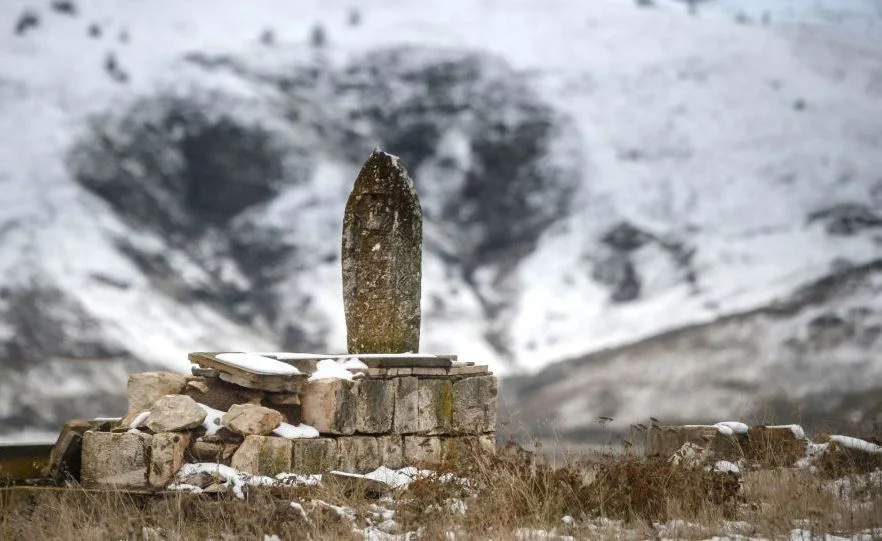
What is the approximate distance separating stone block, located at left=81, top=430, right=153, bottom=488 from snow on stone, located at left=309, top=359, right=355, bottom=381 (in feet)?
6.18

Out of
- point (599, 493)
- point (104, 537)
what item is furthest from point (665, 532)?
point (104, 537)

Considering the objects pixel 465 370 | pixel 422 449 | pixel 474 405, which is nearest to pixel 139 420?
pixel 422 449

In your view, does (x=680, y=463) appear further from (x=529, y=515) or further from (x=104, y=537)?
(x=104, y=537)

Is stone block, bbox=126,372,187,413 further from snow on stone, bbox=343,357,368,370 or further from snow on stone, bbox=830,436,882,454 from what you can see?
snow on stone, bbox=830,436,882,454

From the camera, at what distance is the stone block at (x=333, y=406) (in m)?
10.7

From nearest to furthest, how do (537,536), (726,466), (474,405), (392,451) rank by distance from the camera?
(537,536), (726,466), (392,451), (474,405)

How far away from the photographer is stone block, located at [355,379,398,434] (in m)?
10.9

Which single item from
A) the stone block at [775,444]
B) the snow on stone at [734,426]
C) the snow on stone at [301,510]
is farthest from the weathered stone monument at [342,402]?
the stone block at [775,444]

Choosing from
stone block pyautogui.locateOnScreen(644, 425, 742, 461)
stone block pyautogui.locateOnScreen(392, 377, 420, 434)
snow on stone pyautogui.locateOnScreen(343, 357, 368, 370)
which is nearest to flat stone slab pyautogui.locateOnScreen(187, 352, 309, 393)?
snow on stone pyautogui.locateOnScreen(343, 357, 368, 370)

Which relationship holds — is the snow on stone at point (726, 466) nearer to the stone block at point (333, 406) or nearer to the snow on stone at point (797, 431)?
the snow on stone at point (797, 431)

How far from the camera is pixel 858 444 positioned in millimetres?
11344

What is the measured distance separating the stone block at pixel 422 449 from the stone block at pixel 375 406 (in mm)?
315

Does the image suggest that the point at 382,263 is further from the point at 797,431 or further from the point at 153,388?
the point at 797,431

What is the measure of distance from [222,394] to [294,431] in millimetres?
955
